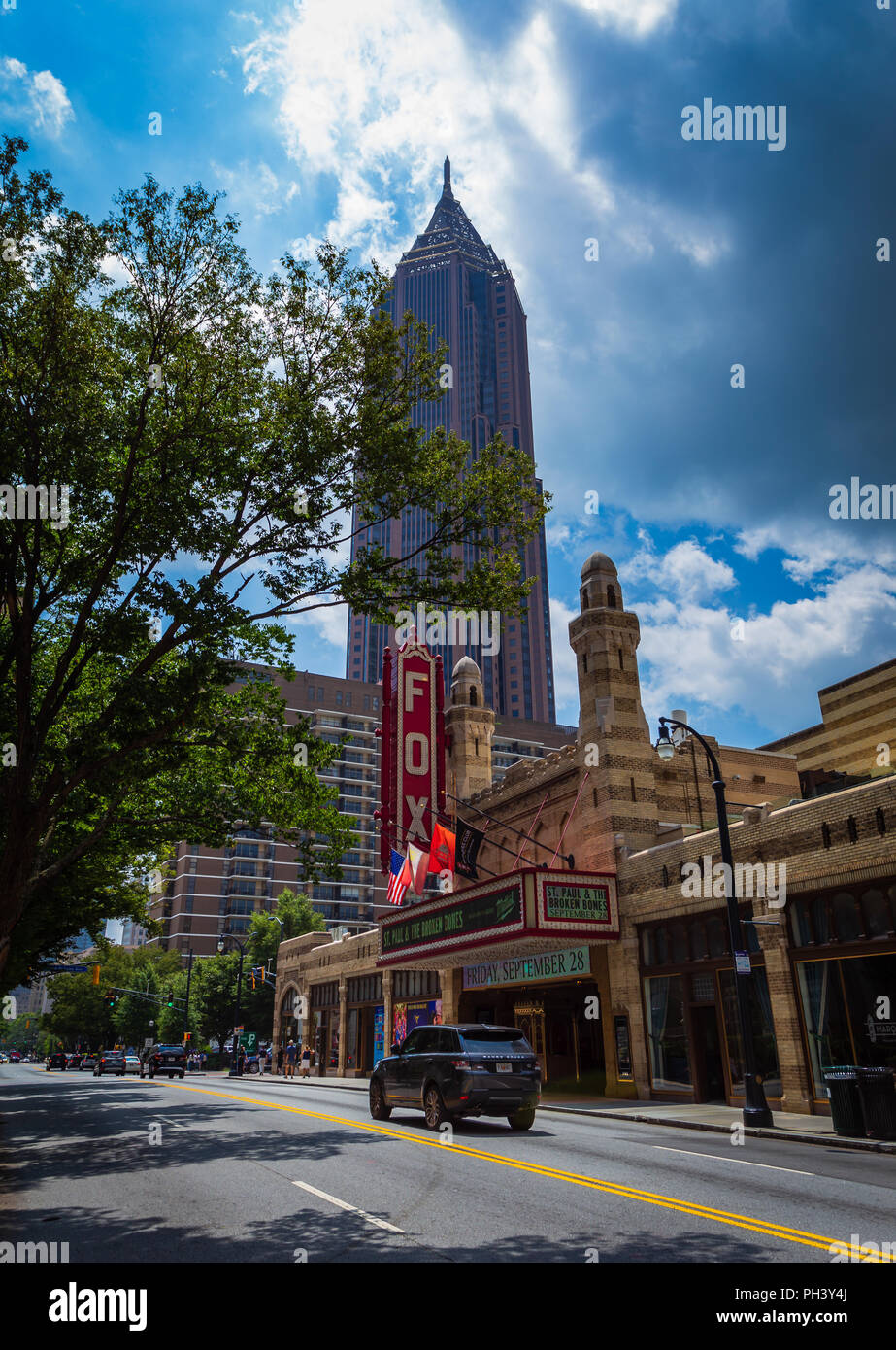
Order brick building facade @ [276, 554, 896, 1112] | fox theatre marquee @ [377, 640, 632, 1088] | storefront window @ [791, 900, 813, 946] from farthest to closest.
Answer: fox theatre marquee @ [377, 640, 632, 1088]
storefront window @ [791, 900, 813, 946]
brick building facade @ [276, 554, 896, 1112]

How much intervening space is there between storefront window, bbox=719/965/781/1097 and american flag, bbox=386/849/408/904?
48.5ft

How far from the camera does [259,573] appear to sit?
1595 centimetres

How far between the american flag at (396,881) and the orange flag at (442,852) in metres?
1.88


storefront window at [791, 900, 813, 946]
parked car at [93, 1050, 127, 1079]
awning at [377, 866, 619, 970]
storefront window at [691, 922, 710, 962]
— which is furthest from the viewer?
parked car at [93, 1050, 127, 1079]

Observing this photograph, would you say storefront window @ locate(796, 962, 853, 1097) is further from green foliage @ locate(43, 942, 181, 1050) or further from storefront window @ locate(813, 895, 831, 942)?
green foliage @ locate(43, 942, 181, 1050)

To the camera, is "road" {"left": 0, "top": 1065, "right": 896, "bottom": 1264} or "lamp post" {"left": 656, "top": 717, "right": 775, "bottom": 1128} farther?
"lamp post" {"left": 656, "top": 717, "right": 775, "bottom": 1128}

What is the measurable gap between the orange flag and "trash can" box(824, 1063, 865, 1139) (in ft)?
62.5

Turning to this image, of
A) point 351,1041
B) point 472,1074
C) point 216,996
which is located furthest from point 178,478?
point 216,996

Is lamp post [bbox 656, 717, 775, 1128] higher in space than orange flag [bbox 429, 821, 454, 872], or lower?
lower

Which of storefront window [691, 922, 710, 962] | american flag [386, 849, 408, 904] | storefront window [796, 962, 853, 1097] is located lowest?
storefront window [796, 962, 853, 1097]

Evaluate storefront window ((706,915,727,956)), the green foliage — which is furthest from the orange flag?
→ the green foliage

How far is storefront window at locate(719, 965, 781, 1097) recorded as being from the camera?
20359mm

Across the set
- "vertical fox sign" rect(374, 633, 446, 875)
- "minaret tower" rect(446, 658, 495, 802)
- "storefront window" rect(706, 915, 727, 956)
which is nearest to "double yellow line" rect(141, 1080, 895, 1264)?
"storefront window" rect(706, 915, 727, 956)
